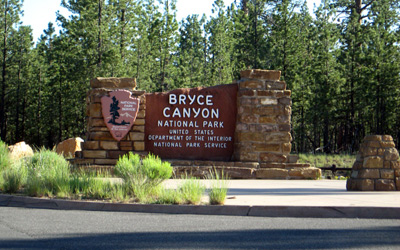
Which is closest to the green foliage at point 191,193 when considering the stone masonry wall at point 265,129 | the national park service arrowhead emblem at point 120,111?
the stone masonry wall at point 265,129

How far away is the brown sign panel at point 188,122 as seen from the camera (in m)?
15.3

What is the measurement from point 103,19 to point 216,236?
3116cm

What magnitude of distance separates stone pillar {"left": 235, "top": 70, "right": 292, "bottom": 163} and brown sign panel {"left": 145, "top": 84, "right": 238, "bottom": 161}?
18.1 inches

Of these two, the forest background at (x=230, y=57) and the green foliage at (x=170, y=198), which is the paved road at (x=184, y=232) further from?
the forest background at (x=230, y=57)

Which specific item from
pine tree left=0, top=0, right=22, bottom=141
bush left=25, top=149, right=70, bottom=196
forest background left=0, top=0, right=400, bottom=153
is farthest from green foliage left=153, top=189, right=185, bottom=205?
pine tree left=0, top=0, right=22, bottom=141

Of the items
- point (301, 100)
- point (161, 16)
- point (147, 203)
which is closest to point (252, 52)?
point (301, 100)

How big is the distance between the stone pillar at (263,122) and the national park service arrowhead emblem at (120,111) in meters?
3.20

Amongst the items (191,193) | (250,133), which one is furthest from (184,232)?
(250,133)

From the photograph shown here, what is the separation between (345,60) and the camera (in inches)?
1396

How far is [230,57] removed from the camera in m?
44.0

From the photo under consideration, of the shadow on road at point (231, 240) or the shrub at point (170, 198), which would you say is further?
the shrub at point (170, 198)

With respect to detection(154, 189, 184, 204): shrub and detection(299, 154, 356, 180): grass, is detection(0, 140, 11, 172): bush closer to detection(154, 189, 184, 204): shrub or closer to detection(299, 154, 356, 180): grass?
detection(154, 189, 184, 204): shrub

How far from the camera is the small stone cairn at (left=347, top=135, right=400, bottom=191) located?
10680 millimetres

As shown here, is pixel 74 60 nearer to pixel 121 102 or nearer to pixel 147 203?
pixel 121 102
